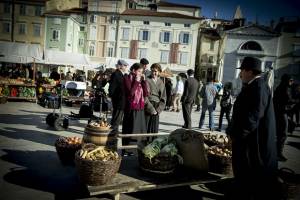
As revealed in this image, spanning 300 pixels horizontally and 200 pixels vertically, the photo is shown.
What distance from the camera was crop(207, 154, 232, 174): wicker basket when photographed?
4.62 metres

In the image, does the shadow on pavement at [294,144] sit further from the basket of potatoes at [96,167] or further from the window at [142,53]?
the window at [142,53]

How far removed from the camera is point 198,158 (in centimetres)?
452

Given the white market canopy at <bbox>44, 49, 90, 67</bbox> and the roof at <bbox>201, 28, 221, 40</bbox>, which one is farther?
the roof at <bbox>201, 28, 221, 40</bbox>

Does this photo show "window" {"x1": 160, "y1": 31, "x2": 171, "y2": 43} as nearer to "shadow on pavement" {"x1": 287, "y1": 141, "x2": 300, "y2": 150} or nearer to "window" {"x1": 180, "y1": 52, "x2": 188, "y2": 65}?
"window" {"x1": 180, "y1": 52, "x2": 188, "y2": 65}

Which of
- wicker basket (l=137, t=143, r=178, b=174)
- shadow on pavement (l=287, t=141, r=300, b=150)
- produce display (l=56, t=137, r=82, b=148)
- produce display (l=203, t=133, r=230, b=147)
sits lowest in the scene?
shadow on pavement (l=287, t=141, r=300, b=150)

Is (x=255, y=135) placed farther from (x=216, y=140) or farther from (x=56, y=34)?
(x=56, y=34)

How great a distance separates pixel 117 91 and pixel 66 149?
177cm

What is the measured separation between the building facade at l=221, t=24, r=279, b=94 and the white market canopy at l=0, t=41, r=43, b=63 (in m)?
33.7

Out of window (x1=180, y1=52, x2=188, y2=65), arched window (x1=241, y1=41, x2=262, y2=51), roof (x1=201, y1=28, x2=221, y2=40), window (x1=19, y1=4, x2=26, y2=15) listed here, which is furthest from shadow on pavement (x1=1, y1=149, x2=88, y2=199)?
roof (x1=201, y1=28, x2=221, y2=40)

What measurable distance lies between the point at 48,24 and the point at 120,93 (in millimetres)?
48066

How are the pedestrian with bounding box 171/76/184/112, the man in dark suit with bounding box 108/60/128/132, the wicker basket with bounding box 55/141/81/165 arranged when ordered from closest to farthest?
the wicker basket with bounding box 55/141/81/165 < the man in dark suit with bounding box 108/60/128/132 < the pedestrian with bounding box 171/76/184/112

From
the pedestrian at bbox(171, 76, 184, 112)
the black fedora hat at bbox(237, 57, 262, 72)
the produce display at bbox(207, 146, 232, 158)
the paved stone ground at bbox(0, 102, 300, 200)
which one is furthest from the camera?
the pedestrian at bbox(171, 76, 184, 112)

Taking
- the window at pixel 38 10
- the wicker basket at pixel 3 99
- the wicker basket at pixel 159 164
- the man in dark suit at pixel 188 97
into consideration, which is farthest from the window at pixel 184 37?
the wicker basket at pixel 159 164

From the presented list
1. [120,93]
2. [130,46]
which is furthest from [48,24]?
[120,93]
